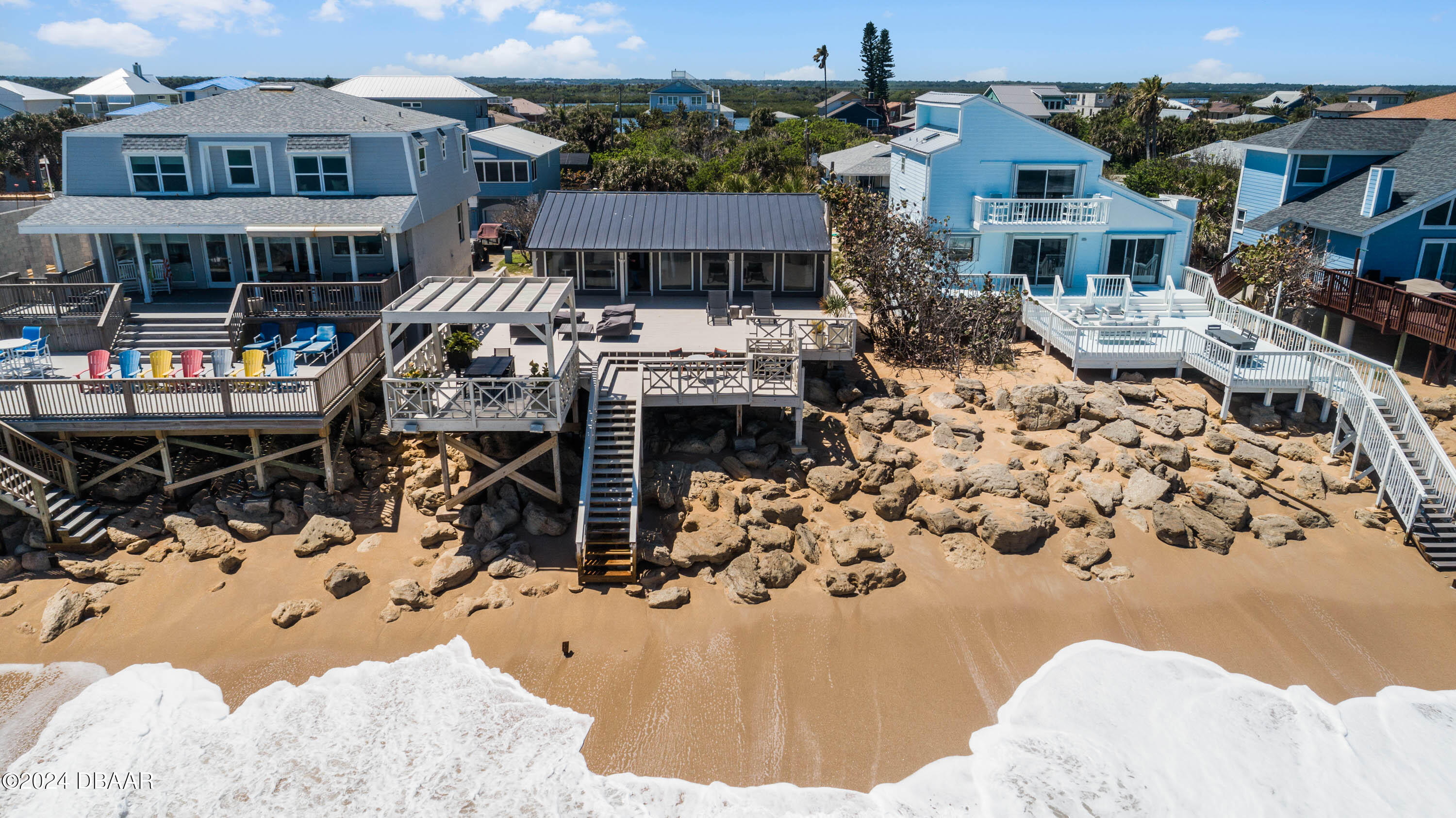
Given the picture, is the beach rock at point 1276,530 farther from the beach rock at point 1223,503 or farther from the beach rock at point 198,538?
the beach rock at point 198,538

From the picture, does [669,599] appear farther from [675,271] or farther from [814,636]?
[675,271]

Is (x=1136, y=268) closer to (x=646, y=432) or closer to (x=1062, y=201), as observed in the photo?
(x=1062, y=201)

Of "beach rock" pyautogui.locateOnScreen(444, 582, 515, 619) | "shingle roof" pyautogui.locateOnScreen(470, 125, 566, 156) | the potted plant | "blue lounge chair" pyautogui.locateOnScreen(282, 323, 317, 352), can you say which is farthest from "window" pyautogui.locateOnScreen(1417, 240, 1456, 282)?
"shingle roof" pyautogui.locateOnScreen(470, 125, 566, 156)

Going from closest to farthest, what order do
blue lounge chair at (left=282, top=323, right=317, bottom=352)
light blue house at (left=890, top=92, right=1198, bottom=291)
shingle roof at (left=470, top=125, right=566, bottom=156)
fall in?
1. blue lounge chair at (left=282, top=323, right=317, bottom=352)
2. light blue house at (left=890, top=92, right=1198, bottom=291)
3. shingle roof at (left=470, top=125, right=566, bottom=156)

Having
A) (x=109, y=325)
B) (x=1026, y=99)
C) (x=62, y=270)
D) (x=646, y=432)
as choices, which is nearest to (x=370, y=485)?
(x=646, y=432)

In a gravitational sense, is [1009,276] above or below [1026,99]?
below

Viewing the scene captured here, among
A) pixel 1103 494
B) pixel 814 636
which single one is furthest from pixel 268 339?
pixel 1103 494

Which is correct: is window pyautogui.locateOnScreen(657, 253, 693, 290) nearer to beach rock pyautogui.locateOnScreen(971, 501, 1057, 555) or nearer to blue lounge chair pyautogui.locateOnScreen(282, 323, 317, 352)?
blue lounge chair pyautogui.locateOnScreen(282, 323, 317, 352)
